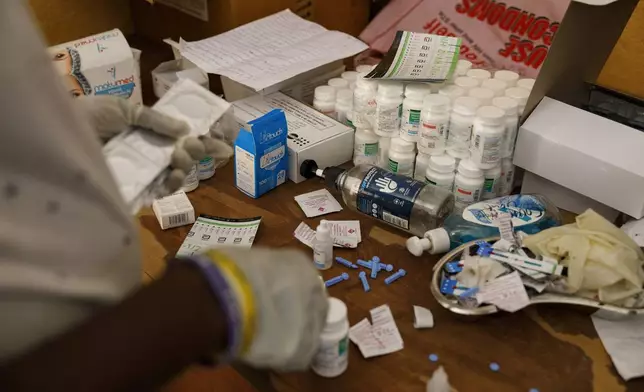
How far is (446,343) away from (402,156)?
312 millimetres

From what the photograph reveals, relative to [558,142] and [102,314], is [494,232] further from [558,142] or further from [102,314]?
[102,314]

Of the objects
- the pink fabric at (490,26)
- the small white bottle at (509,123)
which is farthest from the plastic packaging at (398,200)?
the pink fabric at (490,26)

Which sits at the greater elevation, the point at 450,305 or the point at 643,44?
the point at 643,44

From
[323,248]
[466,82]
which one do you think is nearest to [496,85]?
[466,82]

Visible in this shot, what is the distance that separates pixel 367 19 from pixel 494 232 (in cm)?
71

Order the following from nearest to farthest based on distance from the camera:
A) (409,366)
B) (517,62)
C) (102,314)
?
(102,314)
(409,366)
(517,62)

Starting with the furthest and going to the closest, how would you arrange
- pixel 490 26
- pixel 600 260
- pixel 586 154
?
1. pixel 490 26
2. pixel 586 154
3. pixel 600 260

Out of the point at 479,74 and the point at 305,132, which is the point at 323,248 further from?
the point at 479,74

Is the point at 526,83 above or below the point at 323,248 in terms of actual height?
above

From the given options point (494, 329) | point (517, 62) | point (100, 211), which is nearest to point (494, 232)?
point (494, 329)

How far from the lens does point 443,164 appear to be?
2.97 feet

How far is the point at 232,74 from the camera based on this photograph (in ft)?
3.47

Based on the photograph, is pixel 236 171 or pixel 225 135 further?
pixel 236 171

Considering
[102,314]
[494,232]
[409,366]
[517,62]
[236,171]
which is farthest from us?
[517,62]
